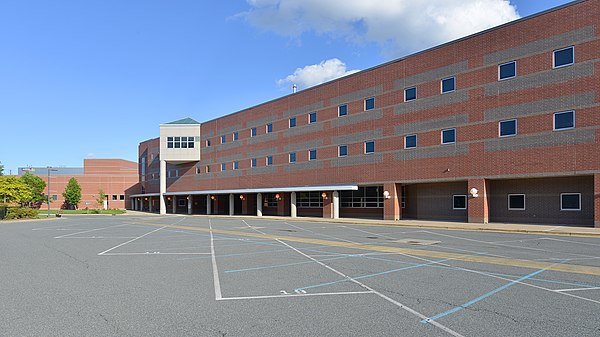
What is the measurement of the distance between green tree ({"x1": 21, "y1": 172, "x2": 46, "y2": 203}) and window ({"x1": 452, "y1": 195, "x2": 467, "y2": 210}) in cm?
8861

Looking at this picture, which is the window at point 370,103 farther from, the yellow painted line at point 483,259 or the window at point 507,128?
the yellow painted line at point 483,259

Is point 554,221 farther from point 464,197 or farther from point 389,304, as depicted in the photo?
point 389,304

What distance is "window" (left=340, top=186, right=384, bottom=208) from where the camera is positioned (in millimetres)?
39688

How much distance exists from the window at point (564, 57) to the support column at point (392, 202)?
14.6 m

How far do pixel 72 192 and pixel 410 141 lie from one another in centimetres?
7920

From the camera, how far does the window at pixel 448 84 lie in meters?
32.1

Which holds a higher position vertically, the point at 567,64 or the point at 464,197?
the point at 567,64

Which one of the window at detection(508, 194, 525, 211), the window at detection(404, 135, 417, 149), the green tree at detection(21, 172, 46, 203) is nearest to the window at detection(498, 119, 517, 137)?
the window at detection(508, 194, 525, 211)

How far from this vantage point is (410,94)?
35094mm

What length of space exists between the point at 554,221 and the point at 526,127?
20.5 ft

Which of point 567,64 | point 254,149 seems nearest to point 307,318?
point 567,64

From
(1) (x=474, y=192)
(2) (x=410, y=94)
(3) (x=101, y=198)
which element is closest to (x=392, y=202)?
(1) (x=474, y=192)

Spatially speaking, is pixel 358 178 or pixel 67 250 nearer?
pixel 67 250

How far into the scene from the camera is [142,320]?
6652 mm
